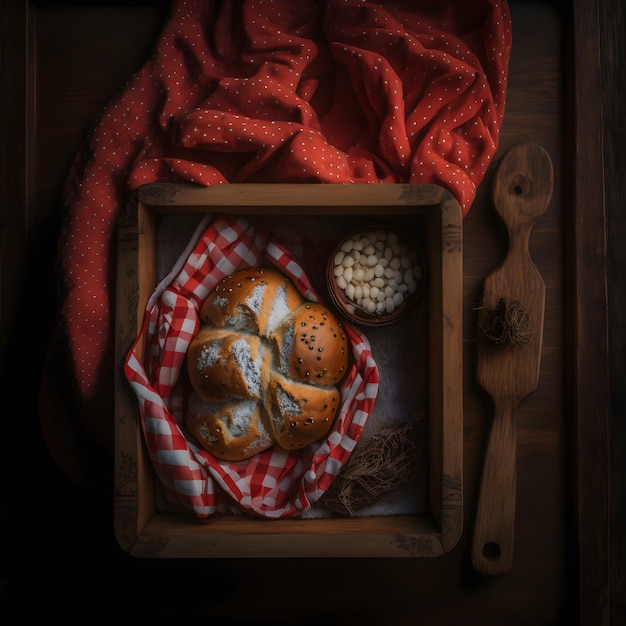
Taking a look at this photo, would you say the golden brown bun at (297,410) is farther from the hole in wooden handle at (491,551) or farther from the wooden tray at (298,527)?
the hole in wooden handle at (491,551)

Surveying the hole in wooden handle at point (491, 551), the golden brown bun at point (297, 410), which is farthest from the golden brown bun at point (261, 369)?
the hole in wooden handle at point (491, 551)

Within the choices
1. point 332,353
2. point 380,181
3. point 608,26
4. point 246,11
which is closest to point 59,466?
point 332,353

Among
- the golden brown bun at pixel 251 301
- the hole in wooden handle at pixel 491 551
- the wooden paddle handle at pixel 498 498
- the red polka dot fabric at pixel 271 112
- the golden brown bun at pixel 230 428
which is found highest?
the red polka dot fabric at pixel 271 112

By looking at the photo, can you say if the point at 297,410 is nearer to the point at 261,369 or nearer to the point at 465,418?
the point at 261,369

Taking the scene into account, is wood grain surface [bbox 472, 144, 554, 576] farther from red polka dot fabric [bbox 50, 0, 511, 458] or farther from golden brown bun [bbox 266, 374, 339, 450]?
golden brown bun [bbox 266, 374, 339, 450]

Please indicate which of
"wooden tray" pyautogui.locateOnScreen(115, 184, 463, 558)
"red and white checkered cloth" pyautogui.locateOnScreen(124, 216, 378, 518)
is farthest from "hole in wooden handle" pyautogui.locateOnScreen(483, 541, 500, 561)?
"red and white checkered cloth" pyautogui.locateOnScreen(124, 216, 378, 518)

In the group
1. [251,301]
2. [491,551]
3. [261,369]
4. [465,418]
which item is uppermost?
[251,301]

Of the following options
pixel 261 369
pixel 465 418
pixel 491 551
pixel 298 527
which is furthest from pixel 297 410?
pixel 491 551

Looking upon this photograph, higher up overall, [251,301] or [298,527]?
[251,301]

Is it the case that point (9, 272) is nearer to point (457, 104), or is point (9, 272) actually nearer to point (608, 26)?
point (457, 104)
